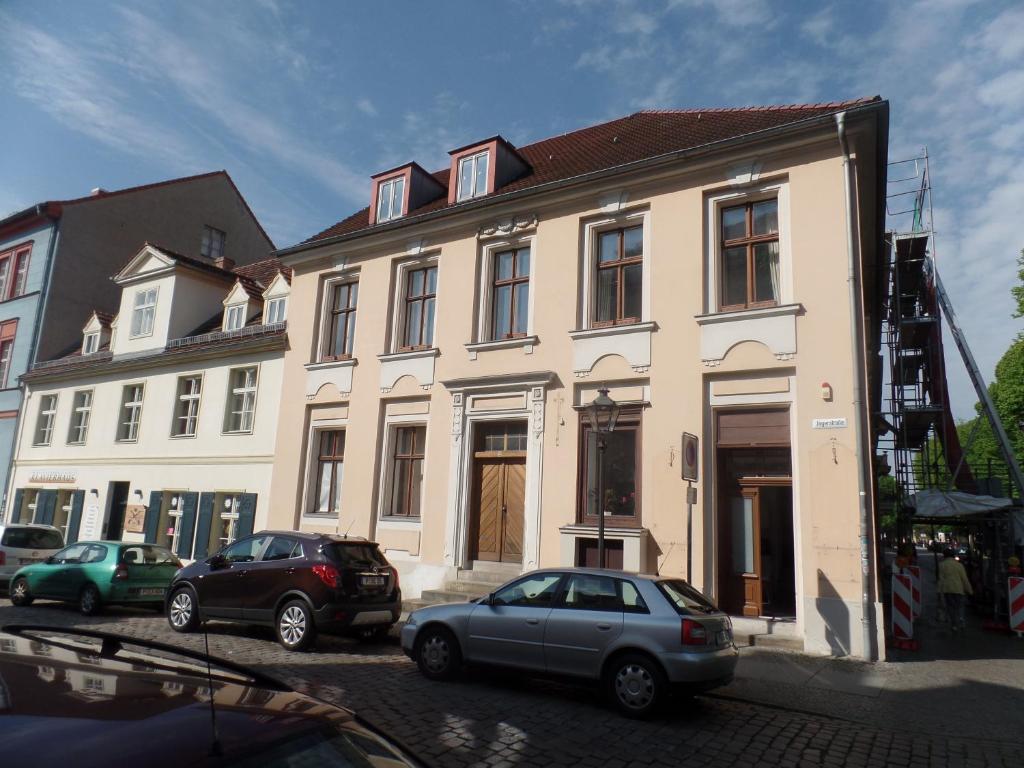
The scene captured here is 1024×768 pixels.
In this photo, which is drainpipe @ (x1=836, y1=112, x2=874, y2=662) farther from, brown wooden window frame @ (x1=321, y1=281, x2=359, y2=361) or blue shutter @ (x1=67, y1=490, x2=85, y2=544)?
blue shutter @ (x1=67, y1=490, x2=85, y2=544)

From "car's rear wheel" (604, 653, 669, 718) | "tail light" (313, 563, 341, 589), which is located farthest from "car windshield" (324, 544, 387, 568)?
"car's rear wheel" (604, 653, 669, 718)

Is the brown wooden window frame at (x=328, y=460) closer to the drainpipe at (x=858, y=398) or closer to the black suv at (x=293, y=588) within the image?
the black suv at (x=293, y=588)

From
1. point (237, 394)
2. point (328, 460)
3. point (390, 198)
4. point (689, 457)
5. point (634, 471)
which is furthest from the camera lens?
point (237, 394)

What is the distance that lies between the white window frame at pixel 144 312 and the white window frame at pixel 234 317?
2836 millimetres

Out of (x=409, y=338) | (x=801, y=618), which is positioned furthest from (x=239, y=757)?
(x=409, y=338)

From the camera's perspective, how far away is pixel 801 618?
1091 cm

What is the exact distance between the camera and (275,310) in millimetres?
20625

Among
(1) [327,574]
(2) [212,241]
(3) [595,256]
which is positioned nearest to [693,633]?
(1) [327,574]

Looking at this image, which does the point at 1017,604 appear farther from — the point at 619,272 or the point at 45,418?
the point at 45,418

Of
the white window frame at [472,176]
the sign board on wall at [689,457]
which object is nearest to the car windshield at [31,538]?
the white window frame at [472,176]

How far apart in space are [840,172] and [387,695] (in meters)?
10.7

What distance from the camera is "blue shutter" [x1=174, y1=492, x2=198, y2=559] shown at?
19.3m

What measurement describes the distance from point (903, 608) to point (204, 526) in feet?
54.7

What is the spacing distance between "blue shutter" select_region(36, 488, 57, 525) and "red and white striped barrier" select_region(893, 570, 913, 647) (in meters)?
24.5
